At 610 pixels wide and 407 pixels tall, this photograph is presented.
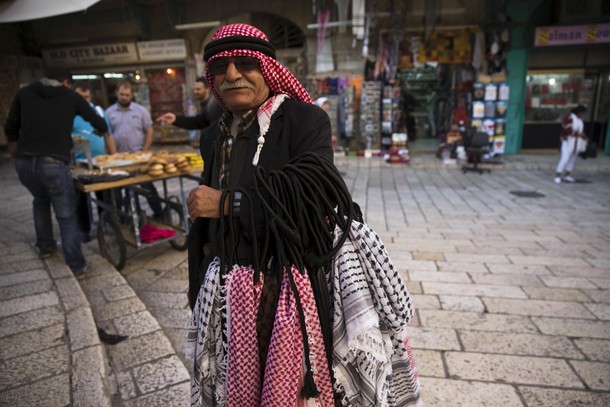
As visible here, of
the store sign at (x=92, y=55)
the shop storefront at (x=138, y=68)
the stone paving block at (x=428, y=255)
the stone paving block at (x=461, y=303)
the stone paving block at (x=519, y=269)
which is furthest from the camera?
the store sign at (x=92, y=55)

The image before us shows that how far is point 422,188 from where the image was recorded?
8555mm

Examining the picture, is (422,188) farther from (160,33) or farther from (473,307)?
(160,33)

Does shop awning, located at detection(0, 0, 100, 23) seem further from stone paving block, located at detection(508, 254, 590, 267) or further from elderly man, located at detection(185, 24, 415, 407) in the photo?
stone paving block, located at detection(508, 254, 590, 267)

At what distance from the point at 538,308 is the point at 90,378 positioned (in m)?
3.46

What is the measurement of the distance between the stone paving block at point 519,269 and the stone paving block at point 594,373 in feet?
5.01

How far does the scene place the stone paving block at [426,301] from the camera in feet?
11.4

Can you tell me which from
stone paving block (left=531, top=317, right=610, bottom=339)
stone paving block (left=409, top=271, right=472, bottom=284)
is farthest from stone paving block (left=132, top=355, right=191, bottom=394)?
stone paving block (left=531, top=317, right=610, bottom=339)

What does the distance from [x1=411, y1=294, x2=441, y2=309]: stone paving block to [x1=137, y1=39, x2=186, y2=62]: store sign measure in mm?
12934

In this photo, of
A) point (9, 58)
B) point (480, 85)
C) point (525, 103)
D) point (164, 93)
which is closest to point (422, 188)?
point (480, 85)

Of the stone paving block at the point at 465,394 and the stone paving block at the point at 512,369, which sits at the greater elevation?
the stone paving block at the point at 512,369

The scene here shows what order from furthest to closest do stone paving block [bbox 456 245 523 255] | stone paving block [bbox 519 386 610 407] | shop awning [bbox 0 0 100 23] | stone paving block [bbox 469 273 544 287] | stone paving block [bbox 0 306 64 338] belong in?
1. shop awning [bbox 0 0 100 23]
2. stone paving block [bbox 456 245 523 255]
3. stone paving block [bbox 469 273 544 287]
4. stone paving block [bbox 0 306 64 338]
5. stone paving block [bbox 519 386 610 407]

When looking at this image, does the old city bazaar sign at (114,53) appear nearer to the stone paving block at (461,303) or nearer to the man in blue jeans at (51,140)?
the man in blue jeans at (51,140)

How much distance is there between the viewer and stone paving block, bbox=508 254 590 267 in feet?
14.1

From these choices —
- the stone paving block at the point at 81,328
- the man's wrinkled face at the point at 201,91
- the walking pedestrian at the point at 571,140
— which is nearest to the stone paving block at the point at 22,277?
the stone paving block at the point at 81,328
